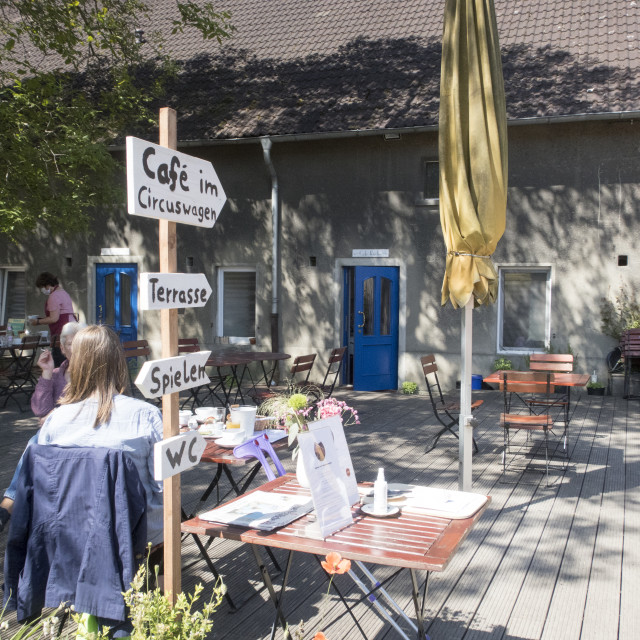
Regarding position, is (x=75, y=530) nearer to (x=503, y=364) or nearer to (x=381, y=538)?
(x=381, y=538)

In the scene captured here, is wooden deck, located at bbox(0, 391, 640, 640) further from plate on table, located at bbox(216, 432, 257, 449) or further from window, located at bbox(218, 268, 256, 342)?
window, located at bbox(218, 268, 256, 342)

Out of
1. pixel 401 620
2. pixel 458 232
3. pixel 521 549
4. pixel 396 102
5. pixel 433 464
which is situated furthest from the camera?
pixel 396 102

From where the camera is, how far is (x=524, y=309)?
38.4ft

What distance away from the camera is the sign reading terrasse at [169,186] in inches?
102

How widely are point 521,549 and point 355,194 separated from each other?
8499 mm

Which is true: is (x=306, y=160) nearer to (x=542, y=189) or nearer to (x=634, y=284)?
(x=542, y=189)

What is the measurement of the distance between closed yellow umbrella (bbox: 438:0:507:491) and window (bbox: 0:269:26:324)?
12.1 metres

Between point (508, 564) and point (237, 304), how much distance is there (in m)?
9.53

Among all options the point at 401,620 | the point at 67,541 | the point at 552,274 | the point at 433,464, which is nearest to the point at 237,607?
the point at 401,620

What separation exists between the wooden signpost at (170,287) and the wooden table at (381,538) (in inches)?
9.7

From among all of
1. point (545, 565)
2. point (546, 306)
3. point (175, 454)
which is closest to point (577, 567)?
point (545, 565)

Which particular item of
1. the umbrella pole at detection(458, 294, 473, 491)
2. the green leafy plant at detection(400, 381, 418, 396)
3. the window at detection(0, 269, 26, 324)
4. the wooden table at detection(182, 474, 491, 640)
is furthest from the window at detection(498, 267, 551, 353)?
the window at detection(0, 269, 26, 324)

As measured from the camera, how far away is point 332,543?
2.71 m

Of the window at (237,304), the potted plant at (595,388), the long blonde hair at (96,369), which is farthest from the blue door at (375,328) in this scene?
the long blonde hair at (96,369)
